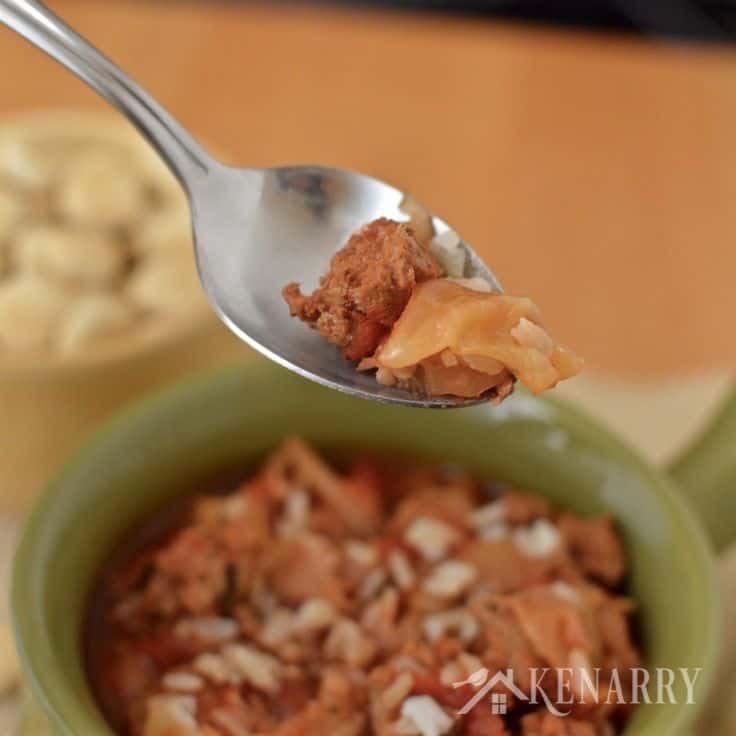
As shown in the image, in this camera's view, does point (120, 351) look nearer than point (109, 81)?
No

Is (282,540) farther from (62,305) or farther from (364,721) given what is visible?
(62,305)

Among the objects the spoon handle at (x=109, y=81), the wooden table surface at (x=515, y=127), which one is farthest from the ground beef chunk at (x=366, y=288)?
the wooden table surface at (x=515, y=127)

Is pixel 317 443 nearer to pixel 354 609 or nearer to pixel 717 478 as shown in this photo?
pixel 354 609

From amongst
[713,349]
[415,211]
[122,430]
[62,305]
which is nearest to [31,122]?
[62,305]

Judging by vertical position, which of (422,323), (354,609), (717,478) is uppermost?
(422,323)

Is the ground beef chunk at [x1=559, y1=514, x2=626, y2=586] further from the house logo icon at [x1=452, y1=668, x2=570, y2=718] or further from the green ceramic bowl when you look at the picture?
the house logo icon at [x1=452, y1=668, x2=570, y2=718]

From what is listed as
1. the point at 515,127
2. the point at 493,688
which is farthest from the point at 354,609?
the point at 515,127

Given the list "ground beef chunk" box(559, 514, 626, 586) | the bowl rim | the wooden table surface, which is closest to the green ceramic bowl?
"ground beef chunk" box(559, 514, 626, 586)
